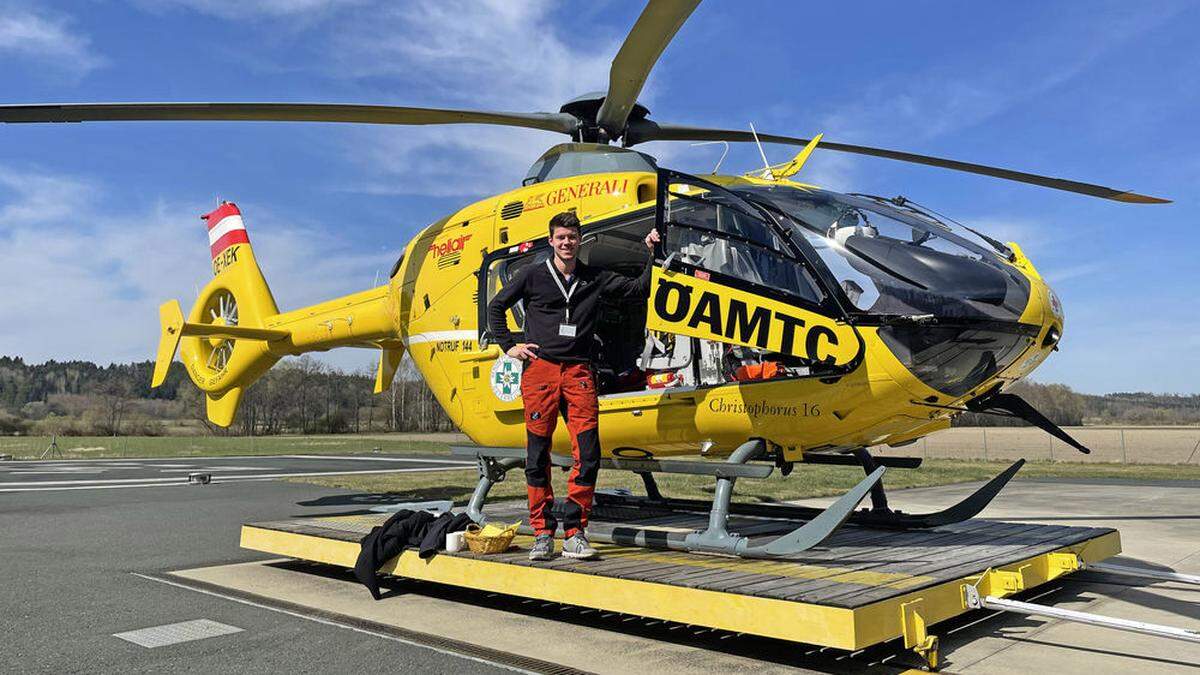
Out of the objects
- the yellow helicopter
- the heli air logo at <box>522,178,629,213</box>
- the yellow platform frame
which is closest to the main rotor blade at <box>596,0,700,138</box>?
the yellow helicopter

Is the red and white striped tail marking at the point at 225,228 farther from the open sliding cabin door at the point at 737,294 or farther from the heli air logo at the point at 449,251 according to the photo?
the open sliding cabin door at the point at 737,294

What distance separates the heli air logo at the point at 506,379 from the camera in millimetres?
6895

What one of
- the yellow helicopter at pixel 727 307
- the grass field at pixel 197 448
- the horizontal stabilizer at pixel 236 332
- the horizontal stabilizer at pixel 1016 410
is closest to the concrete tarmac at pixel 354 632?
the yellow helicopter at pixel 727 307

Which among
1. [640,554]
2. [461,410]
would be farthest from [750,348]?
[461,410]

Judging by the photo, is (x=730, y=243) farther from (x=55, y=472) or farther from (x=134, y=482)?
(x=55, y=472)

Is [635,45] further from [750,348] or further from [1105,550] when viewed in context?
[1105,550]

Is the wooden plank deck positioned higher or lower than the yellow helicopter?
lower

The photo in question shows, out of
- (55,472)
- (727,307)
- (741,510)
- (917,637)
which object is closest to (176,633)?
(727,307)

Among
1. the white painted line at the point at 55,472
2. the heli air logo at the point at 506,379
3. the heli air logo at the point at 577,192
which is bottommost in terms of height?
the white painted line at the point at 55,472

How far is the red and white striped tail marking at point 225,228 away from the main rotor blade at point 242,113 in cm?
665

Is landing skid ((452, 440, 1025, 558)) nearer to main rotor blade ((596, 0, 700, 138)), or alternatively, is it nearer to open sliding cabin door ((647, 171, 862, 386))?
open sliding cabin door ((647, 171, 862, 386))

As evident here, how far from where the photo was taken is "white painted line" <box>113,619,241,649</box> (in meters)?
4.69

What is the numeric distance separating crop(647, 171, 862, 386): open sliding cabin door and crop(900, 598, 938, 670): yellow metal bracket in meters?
1.56

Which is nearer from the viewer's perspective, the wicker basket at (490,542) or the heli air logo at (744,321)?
the heli air logo at (744,321)
